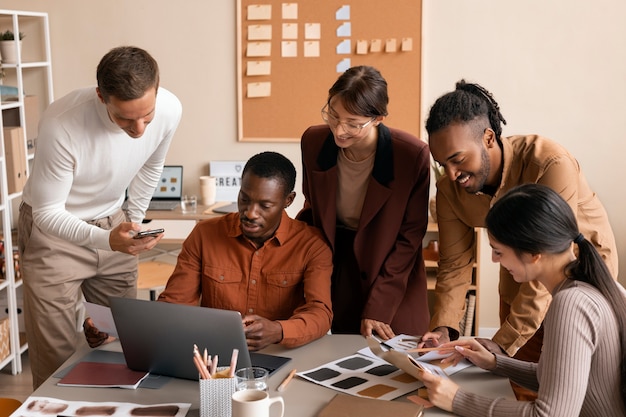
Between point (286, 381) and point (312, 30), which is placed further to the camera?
point (312, 30)

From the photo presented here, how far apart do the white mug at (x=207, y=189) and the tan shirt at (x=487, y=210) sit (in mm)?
2184

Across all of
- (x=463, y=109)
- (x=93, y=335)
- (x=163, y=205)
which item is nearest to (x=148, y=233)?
(x=93, y=335)

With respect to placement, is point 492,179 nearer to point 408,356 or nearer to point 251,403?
point 408,356

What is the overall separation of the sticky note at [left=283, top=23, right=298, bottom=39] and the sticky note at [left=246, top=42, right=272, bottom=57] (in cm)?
11

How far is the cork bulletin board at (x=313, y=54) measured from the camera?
164 inches

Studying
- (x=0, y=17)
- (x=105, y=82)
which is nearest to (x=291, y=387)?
(x=105, y=82)

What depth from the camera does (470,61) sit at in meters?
4.19

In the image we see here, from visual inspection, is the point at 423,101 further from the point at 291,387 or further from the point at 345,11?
the point at 291,387

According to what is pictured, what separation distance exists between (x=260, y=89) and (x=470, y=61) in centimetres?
117

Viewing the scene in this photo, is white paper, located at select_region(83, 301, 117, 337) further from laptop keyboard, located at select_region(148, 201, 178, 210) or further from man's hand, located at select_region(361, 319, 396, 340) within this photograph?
laptop keyboard, located at select_region(148, 201, 178, 210)

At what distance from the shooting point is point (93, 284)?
2.62 meters

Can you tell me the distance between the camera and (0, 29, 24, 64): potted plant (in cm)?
393

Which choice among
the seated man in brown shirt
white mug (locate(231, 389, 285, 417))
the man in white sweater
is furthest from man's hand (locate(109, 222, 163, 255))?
white mug (locate(231, 389, 285, 417))

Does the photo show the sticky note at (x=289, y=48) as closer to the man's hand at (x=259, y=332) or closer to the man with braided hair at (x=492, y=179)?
the man with braided hair at (x=492, y=179)
